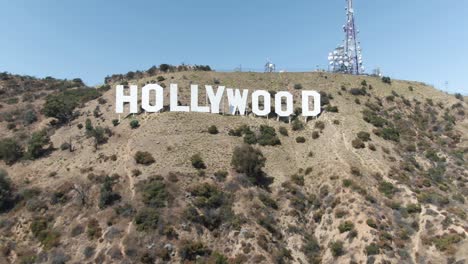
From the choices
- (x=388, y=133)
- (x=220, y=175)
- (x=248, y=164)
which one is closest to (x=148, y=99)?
(x=220, y=175)

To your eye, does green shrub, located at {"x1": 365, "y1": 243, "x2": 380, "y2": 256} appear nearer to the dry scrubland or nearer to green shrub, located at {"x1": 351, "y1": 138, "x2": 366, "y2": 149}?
the dry scrubland

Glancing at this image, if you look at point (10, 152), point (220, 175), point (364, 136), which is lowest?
point (220, 175)

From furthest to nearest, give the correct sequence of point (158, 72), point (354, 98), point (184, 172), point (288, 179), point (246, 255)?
point (158, 72), point (354, 98), point (288, 179), point (184, 172), point (246, 255)

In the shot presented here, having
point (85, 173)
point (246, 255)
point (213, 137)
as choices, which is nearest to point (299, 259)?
point (246, 255)

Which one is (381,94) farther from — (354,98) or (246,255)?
(246,255)

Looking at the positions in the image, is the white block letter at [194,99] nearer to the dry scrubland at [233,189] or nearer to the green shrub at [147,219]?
the dry scrubland at [233,189]

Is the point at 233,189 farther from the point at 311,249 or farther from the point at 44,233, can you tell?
the point at 44,233
